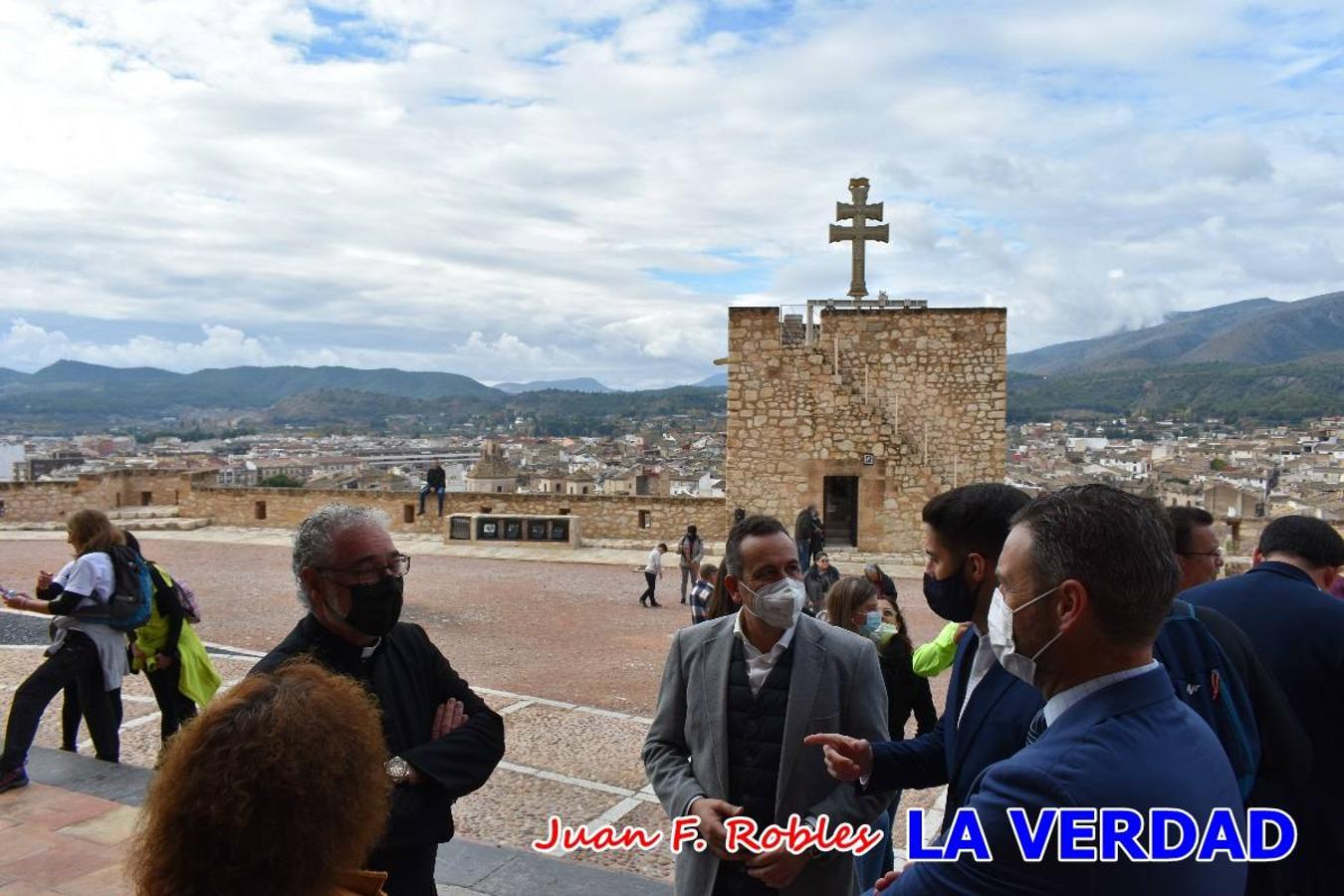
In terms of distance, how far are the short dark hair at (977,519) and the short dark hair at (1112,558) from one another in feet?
2.95

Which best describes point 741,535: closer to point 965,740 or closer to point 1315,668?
point 965,740

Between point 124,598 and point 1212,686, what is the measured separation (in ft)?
17.7

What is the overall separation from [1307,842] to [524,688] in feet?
20.8

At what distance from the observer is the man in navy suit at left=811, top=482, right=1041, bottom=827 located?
2.36 metres

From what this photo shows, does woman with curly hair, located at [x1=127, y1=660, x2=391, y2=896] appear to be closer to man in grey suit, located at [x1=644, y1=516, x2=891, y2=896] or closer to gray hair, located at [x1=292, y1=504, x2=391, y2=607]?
gray hair, located at [x1=292, y1=504, x2=391, y2=607]

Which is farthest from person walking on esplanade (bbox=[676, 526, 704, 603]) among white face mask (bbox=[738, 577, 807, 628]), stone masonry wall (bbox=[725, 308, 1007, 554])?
white face mask (bbox=[738, 577, 807, 628])

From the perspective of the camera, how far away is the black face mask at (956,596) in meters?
2.75

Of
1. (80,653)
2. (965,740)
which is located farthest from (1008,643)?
(80,653)

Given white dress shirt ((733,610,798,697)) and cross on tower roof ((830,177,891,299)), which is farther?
cross on tower roof ((830,177,891,299))

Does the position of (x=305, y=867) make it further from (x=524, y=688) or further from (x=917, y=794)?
(x=524, y=688)

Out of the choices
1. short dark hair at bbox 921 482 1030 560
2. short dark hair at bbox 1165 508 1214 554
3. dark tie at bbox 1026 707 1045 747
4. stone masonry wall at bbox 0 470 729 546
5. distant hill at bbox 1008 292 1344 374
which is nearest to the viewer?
dark tie at bbox 1026 707 1045 747

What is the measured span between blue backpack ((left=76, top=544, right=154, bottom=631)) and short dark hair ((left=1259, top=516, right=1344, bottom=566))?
18.7ft

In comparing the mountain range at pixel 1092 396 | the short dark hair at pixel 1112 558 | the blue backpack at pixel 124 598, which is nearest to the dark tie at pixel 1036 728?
the short dark hair at pixel 1112 558

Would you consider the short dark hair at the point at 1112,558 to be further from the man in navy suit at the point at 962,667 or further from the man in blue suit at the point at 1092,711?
the man in navy suit at the point at 962,667
